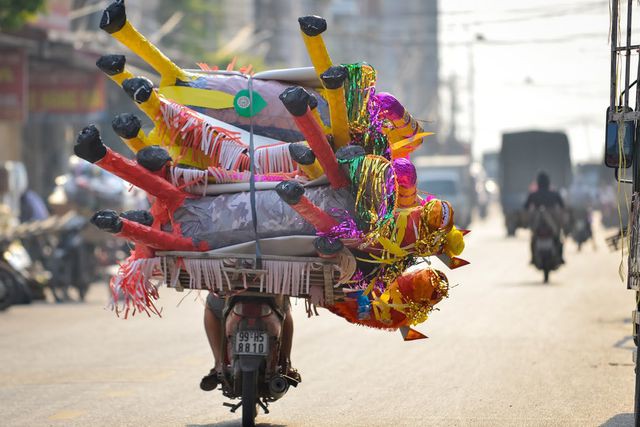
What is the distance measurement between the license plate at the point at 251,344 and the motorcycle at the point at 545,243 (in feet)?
55.0

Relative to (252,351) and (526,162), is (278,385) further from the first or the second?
(526,162)

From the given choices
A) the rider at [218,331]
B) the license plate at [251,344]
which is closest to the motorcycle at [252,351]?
the license plate at [251,344]

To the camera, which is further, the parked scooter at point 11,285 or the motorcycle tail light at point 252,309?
the parked scooter at point 11,285

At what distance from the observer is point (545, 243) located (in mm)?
25531

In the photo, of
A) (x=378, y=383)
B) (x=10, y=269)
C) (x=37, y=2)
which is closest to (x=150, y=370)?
(x=378, y=383)

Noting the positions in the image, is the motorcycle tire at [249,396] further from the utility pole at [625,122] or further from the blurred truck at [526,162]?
the blurred truck at [526,162]

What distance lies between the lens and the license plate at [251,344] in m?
8.60

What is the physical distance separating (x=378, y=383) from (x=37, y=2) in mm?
13558

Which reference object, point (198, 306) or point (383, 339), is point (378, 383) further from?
point (198, 306)

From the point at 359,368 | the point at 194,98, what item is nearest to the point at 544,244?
the point at 359,368

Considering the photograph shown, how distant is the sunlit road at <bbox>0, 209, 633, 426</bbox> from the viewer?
9969 millimetres

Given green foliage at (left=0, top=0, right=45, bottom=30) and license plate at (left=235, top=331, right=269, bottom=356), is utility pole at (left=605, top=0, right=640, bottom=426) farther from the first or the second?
green foliage at (left=0, top=0, right=45, bottom=30)

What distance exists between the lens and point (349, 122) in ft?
28.1

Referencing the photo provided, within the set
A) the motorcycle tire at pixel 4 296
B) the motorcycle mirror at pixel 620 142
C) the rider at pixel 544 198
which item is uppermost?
the motorcycle mirror at pixel 620 142
